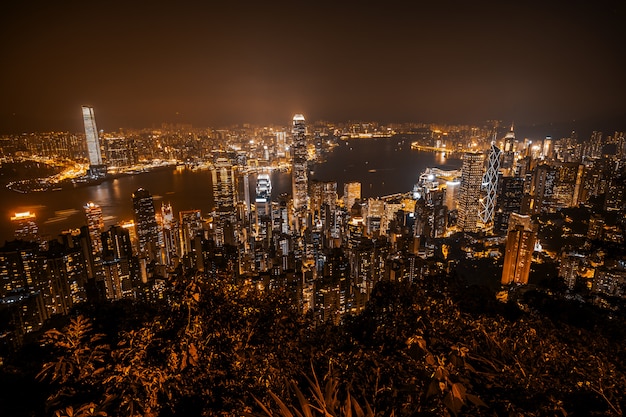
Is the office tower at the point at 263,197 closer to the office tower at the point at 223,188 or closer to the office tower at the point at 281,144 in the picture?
the office tower at the point at 223,188

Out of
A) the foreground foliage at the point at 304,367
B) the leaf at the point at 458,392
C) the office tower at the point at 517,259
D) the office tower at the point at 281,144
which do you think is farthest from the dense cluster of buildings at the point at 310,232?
the leaf at the point at 458,392

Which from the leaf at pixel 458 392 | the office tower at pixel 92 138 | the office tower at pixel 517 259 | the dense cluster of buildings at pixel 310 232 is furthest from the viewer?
the office tower at pixel 92 138

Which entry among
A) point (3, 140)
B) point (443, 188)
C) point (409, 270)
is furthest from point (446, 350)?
point (443, 188)

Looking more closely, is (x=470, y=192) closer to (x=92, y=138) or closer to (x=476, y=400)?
(x=476, y=400)

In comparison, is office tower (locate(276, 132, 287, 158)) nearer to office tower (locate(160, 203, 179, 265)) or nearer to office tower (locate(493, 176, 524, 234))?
office tower (locate(160, 203, 179, 265))

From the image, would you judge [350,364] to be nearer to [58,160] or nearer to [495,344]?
[495,344]

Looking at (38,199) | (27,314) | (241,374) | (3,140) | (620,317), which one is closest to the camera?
(241,374)
